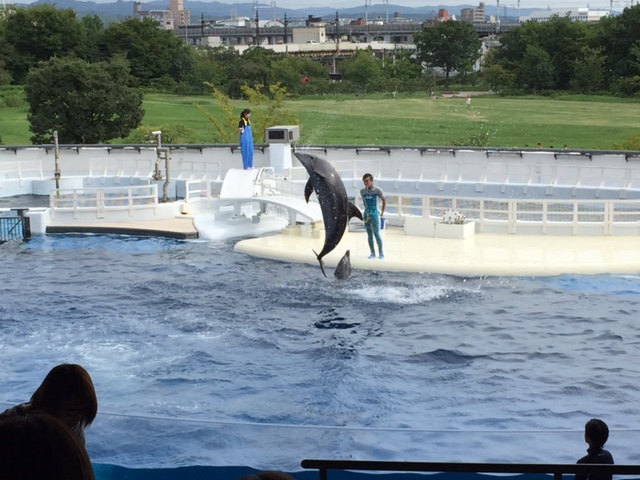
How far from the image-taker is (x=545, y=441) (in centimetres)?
663

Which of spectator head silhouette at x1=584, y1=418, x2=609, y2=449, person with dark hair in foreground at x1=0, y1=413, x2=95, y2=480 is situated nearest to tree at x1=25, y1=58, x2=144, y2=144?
spectator head silhouette at x1=584, y1=418, x2=609, y2=449

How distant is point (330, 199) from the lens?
1448 cm

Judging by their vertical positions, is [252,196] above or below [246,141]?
below

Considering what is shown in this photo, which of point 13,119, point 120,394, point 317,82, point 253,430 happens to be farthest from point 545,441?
point 317,82

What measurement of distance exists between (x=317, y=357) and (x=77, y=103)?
33440mm

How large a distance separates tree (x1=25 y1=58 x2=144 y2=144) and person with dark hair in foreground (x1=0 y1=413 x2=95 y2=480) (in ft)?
134

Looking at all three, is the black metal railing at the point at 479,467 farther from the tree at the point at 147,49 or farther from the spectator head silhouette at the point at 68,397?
the tree at the point at 147,49

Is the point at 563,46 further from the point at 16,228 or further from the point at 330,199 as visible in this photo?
the point at 330,199

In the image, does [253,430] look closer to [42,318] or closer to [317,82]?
[42,318]

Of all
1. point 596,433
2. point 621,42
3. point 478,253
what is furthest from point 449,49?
point 596,433

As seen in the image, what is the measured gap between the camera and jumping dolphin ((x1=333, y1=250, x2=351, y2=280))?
51.5ft

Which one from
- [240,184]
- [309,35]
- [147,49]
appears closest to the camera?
[240,184]

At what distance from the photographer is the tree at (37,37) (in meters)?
66.4

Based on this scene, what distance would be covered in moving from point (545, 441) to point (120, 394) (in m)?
5.22
